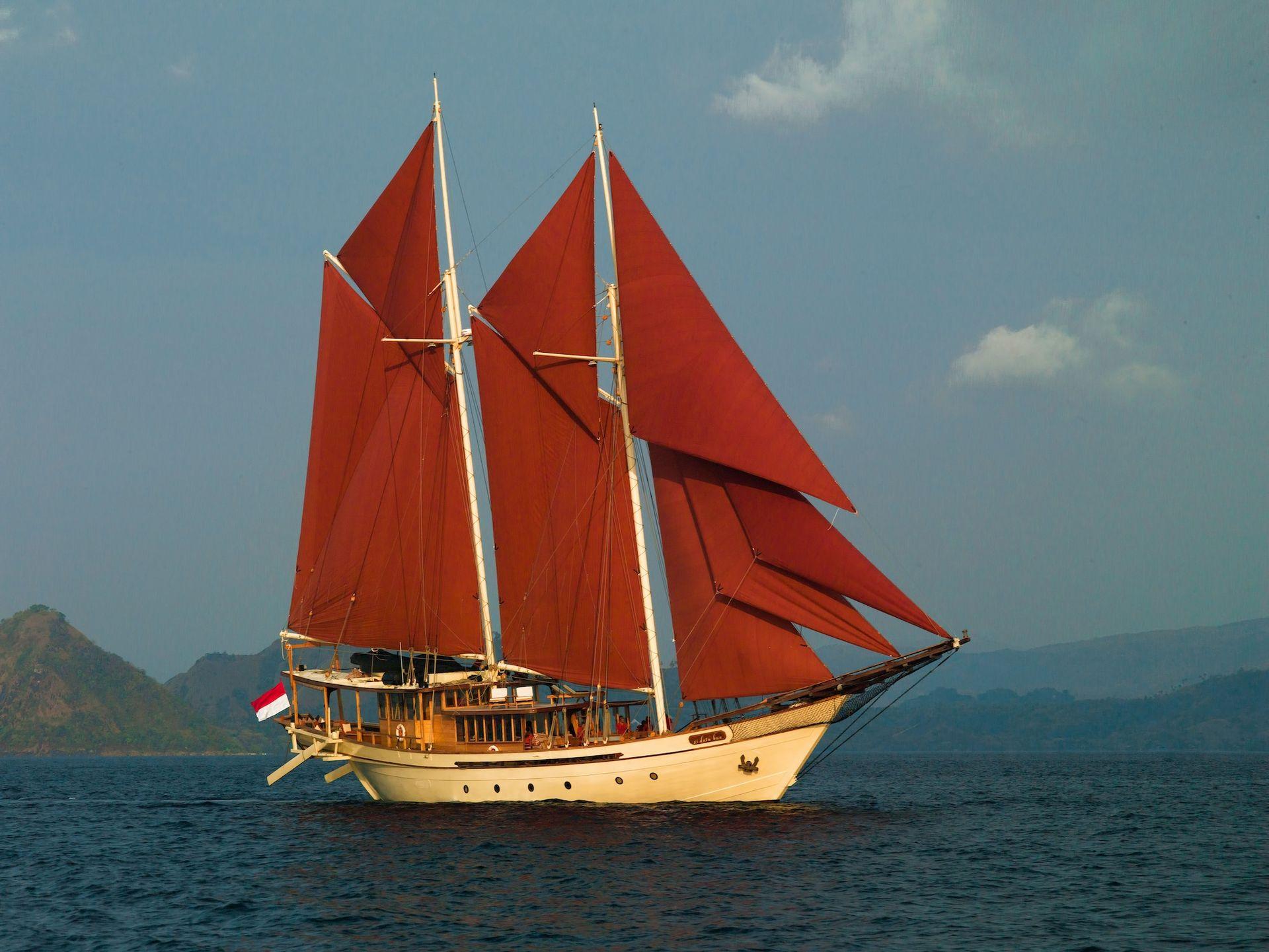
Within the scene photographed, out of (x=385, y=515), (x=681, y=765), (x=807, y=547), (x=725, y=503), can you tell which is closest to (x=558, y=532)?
(x=725, y=503)

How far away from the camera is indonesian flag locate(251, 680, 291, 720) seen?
53.3 metres

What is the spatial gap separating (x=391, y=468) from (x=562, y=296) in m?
10.9

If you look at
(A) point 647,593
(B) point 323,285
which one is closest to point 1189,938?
(A) point 647,593

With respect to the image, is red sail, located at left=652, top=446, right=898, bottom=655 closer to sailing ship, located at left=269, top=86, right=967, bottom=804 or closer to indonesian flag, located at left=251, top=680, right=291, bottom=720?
sailing ship, located at left=269, top=86, right=967, bottom=804

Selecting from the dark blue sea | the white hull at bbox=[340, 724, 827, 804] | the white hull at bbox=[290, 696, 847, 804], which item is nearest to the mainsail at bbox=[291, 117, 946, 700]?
the white hull at bbox=[290, 696, 847, 804]

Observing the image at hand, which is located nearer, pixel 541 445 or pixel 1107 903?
pixel 1107 903

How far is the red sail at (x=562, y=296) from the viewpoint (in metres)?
49.9

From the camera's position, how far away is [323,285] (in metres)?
58.7

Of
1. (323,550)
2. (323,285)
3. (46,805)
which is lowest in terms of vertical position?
(46,805)

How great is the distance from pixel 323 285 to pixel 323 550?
12.0 meters

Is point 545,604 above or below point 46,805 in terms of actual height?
above

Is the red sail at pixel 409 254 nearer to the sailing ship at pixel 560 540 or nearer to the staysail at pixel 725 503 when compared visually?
the sailing ship at pixel 560 540

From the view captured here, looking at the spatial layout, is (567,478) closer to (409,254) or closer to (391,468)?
(391,468)

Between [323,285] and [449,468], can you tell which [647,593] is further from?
[323,285]
